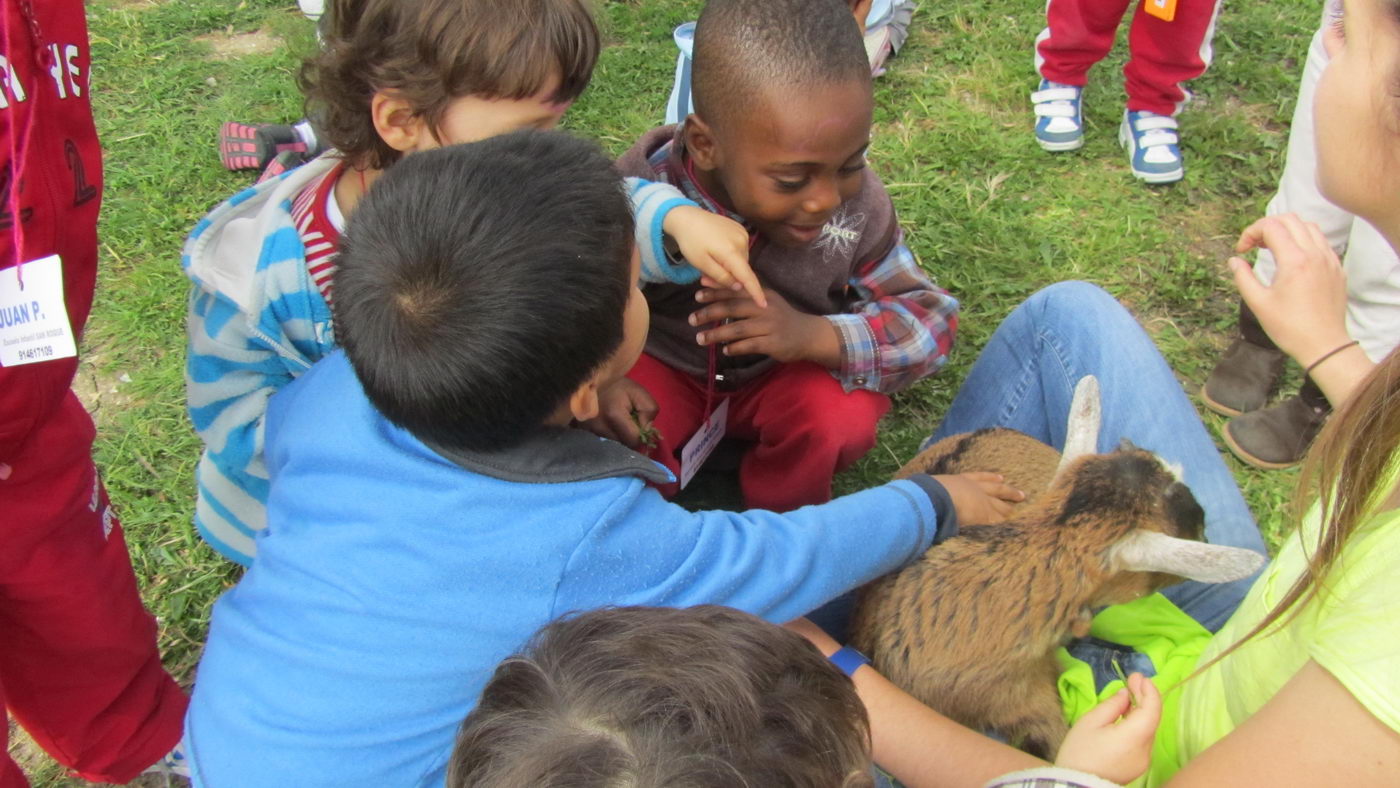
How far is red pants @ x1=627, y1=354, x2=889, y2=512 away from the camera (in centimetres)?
272

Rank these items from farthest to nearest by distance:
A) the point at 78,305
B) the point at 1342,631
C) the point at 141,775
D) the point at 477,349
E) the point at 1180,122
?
the point at 1180,122 < the point at 141,775 < the point at 78,305 < the point at 477,349 < the point at 1342,631

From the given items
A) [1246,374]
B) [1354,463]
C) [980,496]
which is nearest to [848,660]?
[980,496]

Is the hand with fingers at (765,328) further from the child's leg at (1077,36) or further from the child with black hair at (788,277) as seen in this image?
the child's leg at (1077,36)

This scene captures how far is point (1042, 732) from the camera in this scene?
1984 mm

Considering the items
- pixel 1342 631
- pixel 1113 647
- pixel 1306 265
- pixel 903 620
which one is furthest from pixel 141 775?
pixel 1306 265

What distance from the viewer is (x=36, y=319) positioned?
4.98 ft

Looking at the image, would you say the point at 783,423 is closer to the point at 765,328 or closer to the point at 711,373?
the point at 711,373

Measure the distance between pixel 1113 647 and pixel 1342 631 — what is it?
2.83 ft

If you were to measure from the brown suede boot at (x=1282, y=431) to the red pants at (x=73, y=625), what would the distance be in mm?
3517

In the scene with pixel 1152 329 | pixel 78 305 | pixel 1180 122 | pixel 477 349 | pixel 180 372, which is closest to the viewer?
pixel 477 349

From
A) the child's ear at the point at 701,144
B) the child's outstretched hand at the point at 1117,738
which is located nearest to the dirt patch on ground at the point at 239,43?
the child's ear at the point at 701,144

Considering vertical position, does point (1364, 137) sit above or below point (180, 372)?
above

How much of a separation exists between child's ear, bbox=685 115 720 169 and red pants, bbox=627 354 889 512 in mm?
621

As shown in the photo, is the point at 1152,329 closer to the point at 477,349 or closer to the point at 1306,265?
the point at 1306,265
